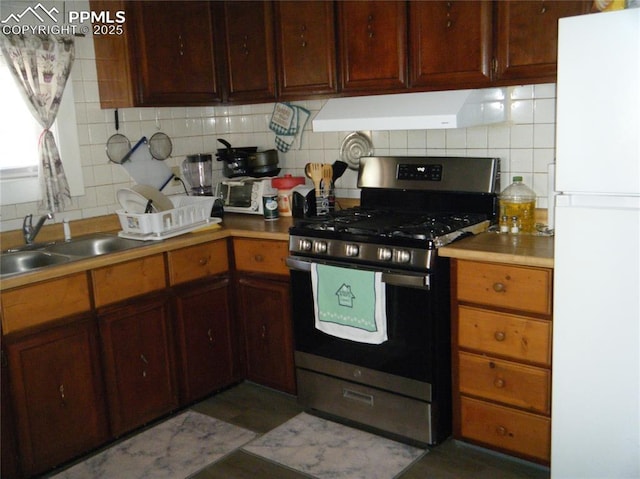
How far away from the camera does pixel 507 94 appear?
292 centimetres

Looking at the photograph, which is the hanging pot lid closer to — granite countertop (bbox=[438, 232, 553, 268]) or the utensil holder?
the utensil holder

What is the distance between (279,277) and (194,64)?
4.13 feet

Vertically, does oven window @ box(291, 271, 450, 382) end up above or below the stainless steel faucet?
below

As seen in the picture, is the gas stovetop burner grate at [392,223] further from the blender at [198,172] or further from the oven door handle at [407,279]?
the blender at [198,172]

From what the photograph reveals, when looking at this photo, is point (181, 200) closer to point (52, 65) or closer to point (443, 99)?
point (52, 65)

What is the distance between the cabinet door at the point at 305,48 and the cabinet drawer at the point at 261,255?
797 mm

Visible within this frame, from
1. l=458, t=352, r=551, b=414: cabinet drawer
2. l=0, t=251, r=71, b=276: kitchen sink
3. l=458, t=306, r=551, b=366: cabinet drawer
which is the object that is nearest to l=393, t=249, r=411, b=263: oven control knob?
l=458, t=306, r=551, b=366: cabinet drawer

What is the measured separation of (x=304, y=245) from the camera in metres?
2.90

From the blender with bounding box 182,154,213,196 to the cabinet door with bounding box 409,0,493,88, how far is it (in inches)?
55.6

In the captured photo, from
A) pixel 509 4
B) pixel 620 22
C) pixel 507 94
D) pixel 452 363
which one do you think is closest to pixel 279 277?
pixel 452 363

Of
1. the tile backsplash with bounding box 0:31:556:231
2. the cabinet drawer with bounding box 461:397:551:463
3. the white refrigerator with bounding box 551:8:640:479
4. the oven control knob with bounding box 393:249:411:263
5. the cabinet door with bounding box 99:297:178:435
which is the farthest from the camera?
the tile backsplash with bounding box 0:31:556:231

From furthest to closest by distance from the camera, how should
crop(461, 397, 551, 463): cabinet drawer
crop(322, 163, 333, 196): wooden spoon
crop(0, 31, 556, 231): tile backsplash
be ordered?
crop(322, 163, 333, 196): wooden spoon → crop(0, 31, 556, 231): tile backsplash → crop(461, 397, 551, 463): cabinet drawer

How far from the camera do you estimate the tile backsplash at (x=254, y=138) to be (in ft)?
9.49

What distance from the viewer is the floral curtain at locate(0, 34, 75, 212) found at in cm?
299
